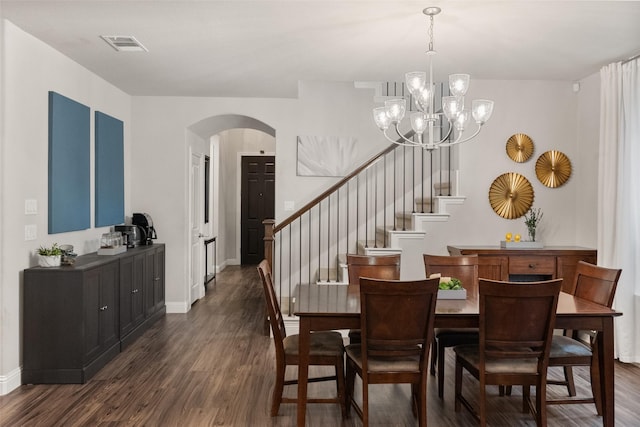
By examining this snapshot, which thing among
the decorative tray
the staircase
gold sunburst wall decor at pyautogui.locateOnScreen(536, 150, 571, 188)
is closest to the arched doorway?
the staircase

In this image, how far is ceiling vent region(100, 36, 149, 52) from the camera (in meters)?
4.16

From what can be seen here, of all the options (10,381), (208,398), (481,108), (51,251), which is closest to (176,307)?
(51,251)

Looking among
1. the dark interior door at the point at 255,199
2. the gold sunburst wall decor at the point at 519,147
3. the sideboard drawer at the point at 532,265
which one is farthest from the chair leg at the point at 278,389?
the dark interior door at the point at 255,199

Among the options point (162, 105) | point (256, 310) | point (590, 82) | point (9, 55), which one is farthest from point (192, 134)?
point (590, 82)

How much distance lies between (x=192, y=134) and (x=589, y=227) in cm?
497

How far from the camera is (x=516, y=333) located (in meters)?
2.85

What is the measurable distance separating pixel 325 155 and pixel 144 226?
2387mm

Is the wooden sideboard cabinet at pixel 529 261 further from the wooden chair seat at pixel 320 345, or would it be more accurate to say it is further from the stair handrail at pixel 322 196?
the wooden chair seat at pixel 320 345

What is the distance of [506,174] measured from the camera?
558 cm

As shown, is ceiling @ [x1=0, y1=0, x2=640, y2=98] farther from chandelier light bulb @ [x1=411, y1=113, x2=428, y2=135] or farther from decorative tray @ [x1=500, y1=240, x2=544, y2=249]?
decorative tray @ [x1=500, y1=240, x2=544, y2=249]

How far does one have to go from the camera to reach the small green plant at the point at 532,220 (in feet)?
17.7

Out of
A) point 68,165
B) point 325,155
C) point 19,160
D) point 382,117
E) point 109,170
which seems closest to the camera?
point 382,117

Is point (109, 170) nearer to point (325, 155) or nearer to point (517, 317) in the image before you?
point (325, 155)

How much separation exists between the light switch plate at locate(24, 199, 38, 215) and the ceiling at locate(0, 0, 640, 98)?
1.35 metres
